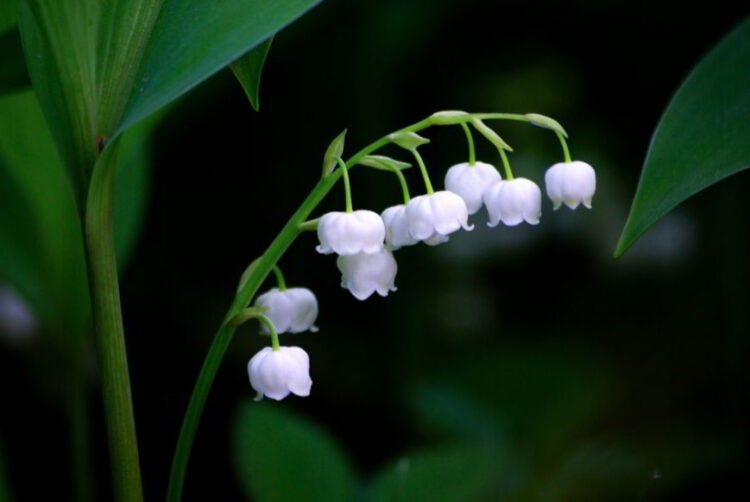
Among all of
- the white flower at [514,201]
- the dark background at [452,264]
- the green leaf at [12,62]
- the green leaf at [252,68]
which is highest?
the green leaf at [12,62]

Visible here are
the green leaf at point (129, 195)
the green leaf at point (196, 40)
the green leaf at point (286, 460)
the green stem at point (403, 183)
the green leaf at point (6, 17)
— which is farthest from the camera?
the green leaf at point (129, 195)

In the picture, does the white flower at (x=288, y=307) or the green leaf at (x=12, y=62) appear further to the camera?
the green leaf at (x=12, y=62)

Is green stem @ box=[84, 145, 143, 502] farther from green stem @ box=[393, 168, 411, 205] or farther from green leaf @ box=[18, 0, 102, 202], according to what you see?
green stem @ box=[393, 168, 411, 205]

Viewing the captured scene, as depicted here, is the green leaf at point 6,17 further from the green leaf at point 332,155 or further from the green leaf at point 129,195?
the green leaf at point 332,155

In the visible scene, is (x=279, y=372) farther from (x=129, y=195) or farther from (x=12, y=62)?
(x=129, y=195)

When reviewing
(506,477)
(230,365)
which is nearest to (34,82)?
(506,477)

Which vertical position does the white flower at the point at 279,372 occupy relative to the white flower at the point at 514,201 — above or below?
below

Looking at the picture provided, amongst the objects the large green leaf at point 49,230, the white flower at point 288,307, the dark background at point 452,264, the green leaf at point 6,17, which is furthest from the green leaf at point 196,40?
the dark background at point 452,264

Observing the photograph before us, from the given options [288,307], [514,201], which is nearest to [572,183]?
[514,201]
